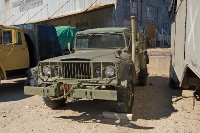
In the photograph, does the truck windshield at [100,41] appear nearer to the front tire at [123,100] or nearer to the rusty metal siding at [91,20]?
the front tire at [123,100]

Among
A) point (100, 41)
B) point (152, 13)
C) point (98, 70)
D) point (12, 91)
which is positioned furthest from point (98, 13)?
point (98, 70)

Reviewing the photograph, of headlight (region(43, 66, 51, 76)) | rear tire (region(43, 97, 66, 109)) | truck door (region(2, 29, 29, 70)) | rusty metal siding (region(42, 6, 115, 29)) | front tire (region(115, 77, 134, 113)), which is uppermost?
rusty metal siding (region(42, 6, 115, 29))

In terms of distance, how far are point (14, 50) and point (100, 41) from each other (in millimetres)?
3273

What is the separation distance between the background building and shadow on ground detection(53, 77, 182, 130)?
10421mm

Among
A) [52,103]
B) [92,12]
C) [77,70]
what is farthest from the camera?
[92,12]

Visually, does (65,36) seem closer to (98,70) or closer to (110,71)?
(98,70)

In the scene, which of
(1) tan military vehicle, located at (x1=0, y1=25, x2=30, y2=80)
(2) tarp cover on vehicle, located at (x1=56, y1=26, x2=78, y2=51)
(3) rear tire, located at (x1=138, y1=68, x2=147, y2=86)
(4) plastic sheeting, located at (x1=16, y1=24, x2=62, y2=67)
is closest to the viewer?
(1) tan military vehicle, located at (x1=0, y1=25, x2=30, y2=80)

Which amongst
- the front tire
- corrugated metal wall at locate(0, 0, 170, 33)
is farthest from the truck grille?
corrugated metal wall at locate(0, 0, 170, 33)

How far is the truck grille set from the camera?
181 inches

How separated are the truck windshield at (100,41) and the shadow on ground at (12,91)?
2.52 m

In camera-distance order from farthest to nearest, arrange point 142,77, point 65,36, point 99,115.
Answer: point 65,36
point 142,77
point 99,115

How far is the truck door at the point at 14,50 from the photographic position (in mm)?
7198

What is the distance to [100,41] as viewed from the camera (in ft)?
19.6

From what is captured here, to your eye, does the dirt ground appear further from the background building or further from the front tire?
the background building
